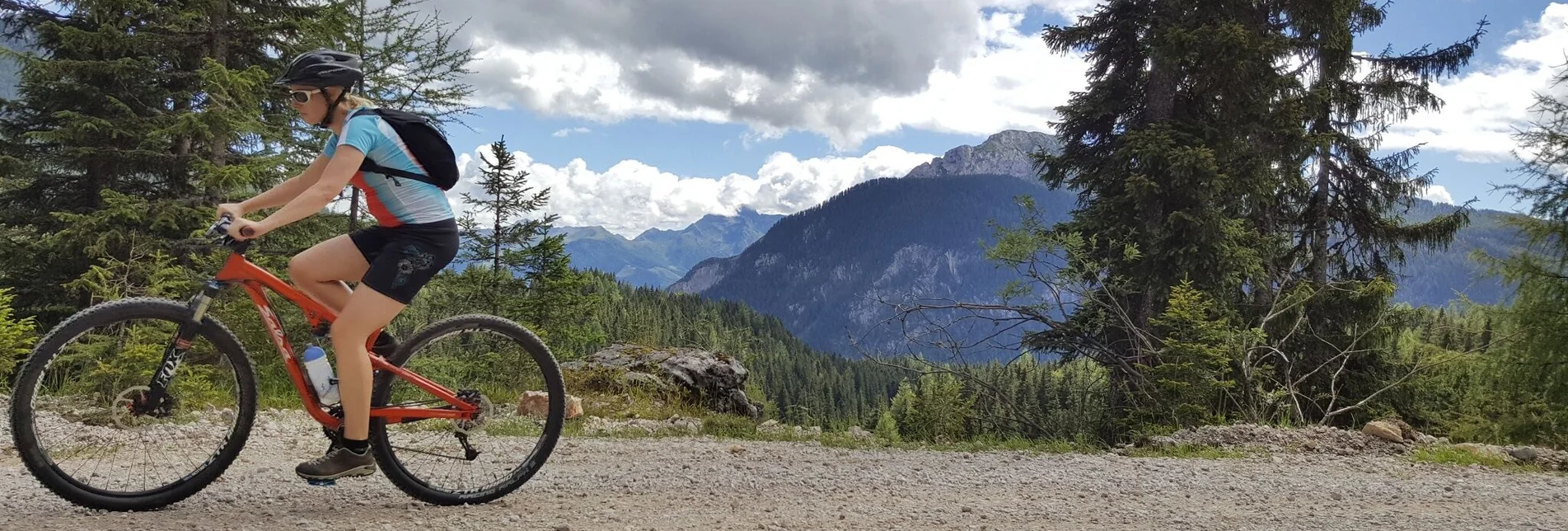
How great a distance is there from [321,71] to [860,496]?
3507 millimetres

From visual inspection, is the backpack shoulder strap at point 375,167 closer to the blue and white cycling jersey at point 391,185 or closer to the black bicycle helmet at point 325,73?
the blue and white cycling jersey at point 391,185

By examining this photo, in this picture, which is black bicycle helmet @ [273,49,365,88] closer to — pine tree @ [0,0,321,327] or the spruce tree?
pine tree @ [0,0,321,327]

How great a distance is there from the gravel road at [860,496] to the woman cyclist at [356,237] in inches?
20.9

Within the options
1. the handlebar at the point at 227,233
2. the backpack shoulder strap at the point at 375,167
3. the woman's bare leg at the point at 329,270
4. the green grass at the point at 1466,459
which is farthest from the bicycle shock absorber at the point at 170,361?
the green grass at the point at 1466,459

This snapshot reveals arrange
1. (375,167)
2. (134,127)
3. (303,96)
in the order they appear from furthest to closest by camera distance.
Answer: (134,127)
(303,96)
(375,167)

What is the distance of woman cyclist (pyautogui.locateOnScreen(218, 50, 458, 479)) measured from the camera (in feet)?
11.8

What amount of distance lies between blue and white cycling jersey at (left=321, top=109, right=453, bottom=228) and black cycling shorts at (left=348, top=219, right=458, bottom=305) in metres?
0.05

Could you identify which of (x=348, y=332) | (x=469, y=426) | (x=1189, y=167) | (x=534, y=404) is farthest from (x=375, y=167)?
(x=1189, y=167)

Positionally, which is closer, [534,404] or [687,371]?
[534,404]

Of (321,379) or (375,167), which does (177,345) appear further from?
(375,167)

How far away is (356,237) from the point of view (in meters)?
3.88

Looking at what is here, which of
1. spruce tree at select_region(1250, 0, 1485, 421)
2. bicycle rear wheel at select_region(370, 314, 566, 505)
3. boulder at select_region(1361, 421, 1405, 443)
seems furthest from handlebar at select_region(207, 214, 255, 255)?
spruce tree at select_region(1250, 0, 1485, 421)

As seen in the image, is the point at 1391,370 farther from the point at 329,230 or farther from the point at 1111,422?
the point at 329,230

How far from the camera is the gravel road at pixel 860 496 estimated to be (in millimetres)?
3648
